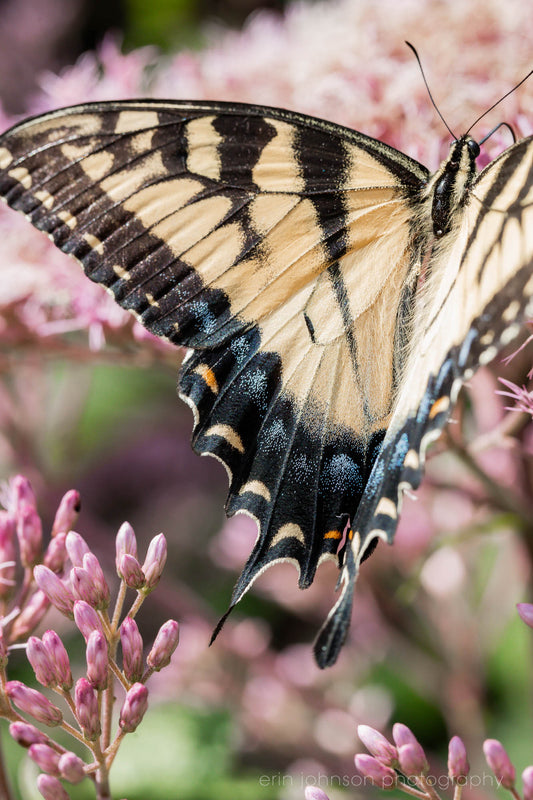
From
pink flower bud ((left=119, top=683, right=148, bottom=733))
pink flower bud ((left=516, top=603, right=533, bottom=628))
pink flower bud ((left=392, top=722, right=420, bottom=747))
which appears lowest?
pink flower bud ((left=119, top=683, right=148, bottom=733))

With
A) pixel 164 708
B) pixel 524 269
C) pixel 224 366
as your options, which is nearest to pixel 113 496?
pixel 164 708

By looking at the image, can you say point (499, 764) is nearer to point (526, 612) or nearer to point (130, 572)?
point (526, 612)

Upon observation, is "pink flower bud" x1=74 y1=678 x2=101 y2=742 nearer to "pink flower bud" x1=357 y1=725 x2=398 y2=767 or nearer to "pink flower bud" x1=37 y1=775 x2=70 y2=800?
"pink flower bud" x1=37 y1=775 x2=70 y2=800

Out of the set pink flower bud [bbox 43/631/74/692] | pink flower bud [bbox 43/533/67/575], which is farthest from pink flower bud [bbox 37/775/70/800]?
pink flower bud [bbox 43/533/67/575]

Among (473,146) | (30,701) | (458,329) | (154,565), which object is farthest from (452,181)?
(30,701)

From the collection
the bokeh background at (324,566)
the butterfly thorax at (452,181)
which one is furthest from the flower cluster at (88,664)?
the butterfly thorax at (452,181)

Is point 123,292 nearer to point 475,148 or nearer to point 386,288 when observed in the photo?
point 386,288
